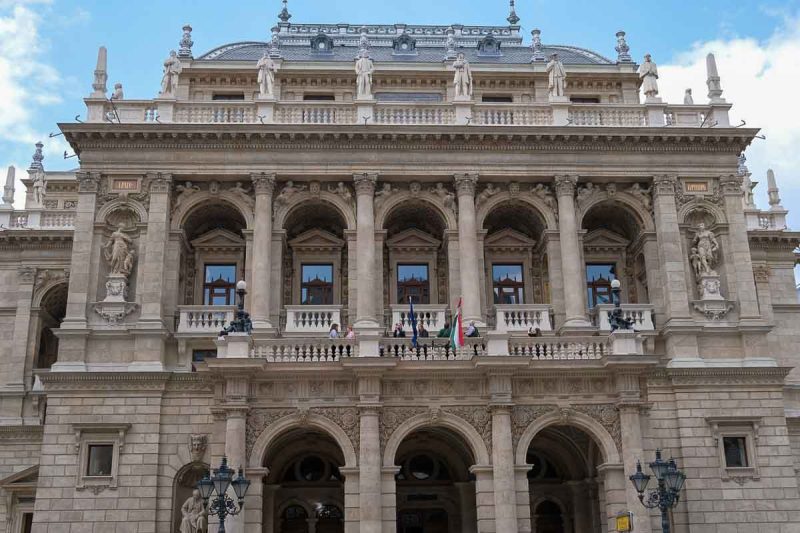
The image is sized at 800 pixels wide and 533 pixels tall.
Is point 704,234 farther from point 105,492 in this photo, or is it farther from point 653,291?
point 105,492

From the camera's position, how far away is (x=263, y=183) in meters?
33.9

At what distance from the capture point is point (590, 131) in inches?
1363

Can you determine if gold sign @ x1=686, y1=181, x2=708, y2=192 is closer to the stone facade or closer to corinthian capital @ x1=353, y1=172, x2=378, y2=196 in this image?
the stone facade

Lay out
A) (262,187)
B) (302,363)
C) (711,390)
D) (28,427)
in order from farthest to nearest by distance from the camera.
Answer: (28,427)
(262,187)
(711,390)
(302,363)

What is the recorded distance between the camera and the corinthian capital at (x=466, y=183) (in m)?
34.2

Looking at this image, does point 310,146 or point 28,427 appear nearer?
point 310,146

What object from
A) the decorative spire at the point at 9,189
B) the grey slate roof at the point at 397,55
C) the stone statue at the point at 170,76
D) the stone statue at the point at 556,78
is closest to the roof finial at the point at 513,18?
the grey slate roof at the point at 397,55

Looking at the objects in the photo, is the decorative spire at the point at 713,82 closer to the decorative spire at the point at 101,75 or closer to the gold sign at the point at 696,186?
the gold sign at the point at 696,186

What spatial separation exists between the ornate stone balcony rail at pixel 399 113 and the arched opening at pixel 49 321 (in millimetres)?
11525

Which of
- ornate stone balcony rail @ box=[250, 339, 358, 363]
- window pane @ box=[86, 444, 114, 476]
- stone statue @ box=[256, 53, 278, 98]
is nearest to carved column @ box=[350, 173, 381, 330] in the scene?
ornate stone balcony rail @ box=[250, 339, 358, 363]

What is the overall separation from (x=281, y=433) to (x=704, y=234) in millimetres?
17756

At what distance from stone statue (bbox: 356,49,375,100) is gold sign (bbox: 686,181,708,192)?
13.1m

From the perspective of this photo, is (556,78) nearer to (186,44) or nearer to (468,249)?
(468,249)

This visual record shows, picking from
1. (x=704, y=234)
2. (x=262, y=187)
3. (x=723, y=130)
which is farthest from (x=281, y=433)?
(x=723, y=130)
